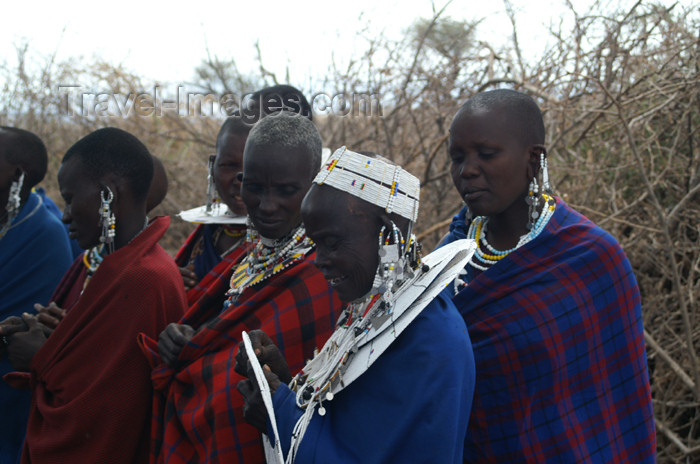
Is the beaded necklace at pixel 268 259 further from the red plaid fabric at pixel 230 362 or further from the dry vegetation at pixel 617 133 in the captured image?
the dry vegetation at pixel 617 133

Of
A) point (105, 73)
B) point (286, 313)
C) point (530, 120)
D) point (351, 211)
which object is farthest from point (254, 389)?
point (105, 73)

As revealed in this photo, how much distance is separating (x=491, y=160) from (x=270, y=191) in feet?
2.66

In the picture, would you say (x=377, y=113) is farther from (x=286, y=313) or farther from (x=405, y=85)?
(x=286, y=313)

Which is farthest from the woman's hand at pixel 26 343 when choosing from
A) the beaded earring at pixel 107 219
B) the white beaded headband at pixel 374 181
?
the white beaded headband at pixel 374 181

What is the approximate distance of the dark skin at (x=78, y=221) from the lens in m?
2.74

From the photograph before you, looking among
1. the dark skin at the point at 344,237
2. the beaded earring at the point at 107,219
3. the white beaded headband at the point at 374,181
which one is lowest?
the beaded earring at the point at 107,219

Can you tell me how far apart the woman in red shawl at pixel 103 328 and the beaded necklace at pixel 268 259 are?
1.04ft

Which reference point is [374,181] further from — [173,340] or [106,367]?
[106,367]

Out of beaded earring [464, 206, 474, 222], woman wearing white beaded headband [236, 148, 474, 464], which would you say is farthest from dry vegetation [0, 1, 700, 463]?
woman wearing white beaded headband [236, 148, 474, 464]

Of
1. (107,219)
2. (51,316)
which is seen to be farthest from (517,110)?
(51,316)

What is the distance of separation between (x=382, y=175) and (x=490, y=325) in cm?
73

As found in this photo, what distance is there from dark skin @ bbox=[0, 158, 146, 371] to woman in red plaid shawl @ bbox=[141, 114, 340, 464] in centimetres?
60

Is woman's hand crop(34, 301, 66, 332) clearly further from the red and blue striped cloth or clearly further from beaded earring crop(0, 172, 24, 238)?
the red and blue striped cloth

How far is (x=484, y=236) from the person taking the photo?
2.52m
